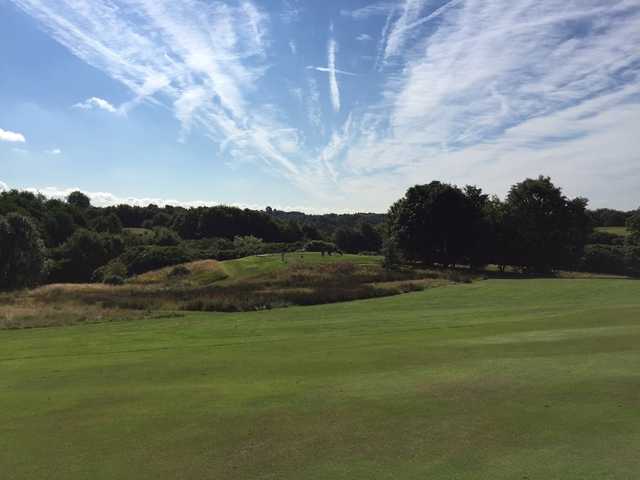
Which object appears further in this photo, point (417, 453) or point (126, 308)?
point (126, 308)

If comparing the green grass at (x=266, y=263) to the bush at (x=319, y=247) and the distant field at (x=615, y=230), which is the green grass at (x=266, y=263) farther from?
the distant field at (x=615, y=230)

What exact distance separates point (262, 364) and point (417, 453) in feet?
21.7

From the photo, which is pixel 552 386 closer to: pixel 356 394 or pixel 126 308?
pixel 356 394

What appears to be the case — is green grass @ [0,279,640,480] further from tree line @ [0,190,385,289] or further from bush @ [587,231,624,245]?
bush @ [587,231,624,245]

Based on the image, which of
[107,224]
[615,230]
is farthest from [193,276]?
[615,230]

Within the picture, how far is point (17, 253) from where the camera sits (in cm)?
6950

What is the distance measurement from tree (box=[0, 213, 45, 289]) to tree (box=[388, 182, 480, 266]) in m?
49.5

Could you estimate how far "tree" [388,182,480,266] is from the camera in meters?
68.9

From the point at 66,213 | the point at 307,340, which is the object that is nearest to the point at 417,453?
the point at 307,340

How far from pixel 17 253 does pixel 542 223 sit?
226ft

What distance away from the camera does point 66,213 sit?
120m

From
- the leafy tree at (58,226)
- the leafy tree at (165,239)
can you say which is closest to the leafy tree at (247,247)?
the leafy tree at (165,239)

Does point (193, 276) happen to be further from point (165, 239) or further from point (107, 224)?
point (107, 224)

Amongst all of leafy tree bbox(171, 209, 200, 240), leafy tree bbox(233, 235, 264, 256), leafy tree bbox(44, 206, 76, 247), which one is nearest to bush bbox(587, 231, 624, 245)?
leafy tree bbox(233, 235, 264, 256)
